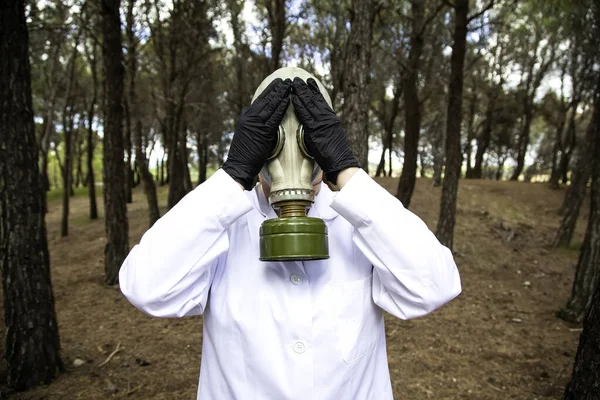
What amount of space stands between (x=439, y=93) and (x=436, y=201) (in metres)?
8.76

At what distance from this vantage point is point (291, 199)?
1494 mm

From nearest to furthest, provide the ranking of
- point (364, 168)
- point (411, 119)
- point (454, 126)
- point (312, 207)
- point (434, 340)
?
1. point (312, 207)
2. point (434, 340)
3. point (364, 168)
4. point (454, 126)
5. point (411, 119)

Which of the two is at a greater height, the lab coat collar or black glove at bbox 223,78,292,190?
black glove at bbox 223,78,292,190

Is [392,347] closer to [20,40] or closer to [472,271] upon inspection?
[472,271]

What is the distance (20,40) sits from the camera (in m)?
3.33

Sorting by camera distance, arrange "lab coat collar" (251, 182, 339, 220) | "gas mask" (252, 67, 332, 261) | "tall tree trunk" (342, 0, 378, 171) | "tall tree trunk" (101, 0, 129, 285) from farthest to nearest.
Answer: "tall tree trunk" (101, 0, 129, 285)
"tall tree trunk" (342, 0, 378, 171)
"lab coat collar" (251, 182, 339, 220)
"gas mask" (252, 67, 332, 261)

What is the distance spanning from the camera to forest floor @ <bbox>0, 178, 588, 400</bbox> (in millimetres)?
3803

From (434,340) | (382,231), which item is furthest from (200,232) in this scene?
(434,340)

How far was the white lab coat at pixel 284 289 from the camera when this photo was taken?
143 centimetres

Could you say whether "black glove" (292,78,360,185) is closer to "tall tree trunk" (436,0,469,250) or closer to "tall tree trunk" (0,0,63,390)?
"tall tree trunk" (0,0,63,390)

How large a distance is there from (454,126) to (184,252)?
749cm

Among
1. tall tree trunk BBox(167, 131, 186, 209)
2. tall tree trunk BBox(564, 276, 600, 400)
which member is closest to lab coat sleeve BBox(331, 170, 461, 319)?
tall tree trunk BBox(564, 276, 600, 400)

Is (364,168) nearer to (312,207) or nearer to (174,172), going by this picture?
(312,207)

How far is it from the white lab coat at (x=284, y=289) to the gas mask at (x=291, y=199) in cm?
12
